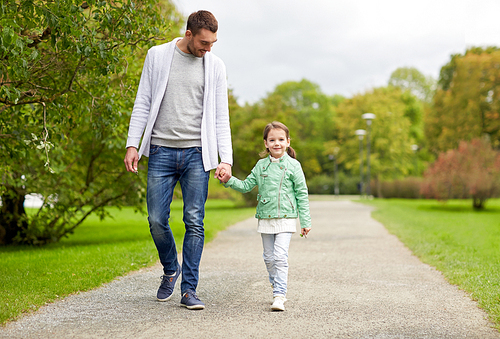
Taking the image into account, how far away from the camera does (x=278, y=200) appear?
14.5 ft

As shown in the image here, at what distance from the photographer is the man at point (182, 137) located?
13.6 feet

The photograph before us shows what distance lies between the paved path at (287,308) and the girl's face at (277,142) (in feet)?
4.17

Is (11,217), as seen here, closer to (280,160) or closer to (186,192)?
(186,192)

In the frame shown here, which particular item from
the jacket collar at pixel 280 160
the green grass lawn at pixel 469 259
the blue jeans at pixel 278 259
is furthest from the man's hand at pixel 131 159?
the green grass lawn at pixel 469 259

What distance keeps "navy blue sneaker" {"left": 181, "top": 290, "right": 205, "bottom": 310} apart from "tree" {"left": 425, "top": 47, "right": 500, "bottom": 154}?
92.8ft

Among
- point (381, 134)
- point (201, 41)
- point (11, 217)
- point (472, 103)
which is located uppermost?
point (472, 103)

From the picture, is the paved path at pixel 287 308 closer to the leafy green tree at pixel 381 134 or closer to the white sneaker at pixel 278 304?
the white sneaker at pixel 278 304

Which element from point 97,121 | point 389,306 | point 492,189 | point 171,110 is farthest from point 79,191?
point 492,189

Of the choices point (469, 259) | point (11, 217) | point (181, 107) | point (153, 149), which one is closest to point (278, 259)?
point (153, 149)

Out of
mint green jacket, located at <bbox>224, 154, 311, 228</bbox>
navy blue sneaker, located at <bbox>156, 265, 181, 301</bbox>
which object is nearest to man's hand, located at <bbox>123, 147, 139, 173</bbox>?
mint green jacket, located at <bbox>224, 154, 311, 228</bbox>

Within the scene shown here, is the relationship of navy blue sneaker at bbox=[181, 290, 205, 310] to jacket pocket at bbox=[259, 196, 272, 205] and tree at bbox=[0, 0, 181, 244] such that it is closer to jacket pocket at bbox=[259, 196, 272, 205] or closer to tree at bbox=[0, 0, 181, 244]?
jacket pocket at bbox=[259, 196, 272, 205]

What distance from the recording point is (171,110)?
4.19 meters

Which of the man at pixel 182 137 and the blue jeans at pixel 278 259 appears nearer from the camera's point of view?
the man at pixel 182 137

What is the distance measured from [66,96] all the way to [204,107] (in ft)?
8.78
